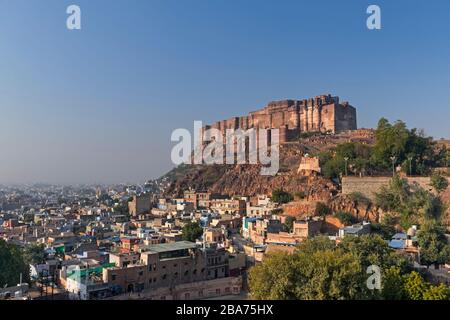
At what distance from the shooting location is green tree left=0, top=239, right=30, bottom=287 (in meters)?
13.7

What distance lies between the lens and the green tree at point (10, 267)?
13719mm

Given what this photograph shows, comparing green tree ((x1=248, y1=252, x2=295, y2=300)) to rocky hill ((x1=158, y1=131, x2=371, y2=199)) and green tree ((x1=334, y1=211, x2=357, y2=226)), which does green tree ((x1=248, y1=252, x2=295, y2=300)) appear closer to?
green tree ((x1=334, y1=211, x2=357, y2=226))

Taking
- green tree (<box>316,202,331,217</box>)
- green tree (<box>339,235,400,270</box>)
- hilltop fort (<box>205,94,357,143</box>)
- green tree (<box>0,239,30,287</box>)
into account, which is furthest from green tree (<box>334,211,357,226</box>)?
hilltop fort (<box>205,94,357,143</box>)

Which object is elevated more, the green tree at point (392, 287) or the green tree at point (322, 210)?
the green tree at point (322, 210)

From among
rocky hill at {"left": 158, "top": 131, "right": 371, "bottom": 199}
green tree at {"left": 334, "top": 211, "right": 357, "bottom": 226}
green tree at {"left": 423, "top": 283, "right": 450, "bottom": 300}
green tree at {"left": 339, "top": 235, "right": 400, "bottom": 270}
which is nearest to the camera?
green tree at {"left": 423, "top": 283, "right": 450, "bottom": 300}

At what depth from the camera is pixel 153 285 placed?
539 inches

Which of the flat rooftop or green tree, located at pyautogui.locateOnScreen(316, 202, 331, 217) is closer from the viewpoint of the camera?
the flat rooftop

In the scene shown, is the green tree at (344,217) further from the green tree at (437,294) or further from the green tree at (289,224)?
the green tree at (437,294)

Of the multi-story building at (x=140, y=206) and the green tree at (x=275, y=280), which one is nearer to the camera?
the green tree at (x=275, y=280)

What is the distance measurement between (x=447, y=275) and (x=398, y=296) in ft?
12.1

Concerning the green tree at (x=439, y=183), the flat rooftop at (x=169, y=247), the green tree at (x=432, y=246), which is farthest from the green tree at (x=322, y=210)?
the flat rooftop at (x=169, y=247)

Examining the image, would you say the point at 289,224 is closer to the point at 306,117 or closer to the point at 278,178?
the point at 278,178
